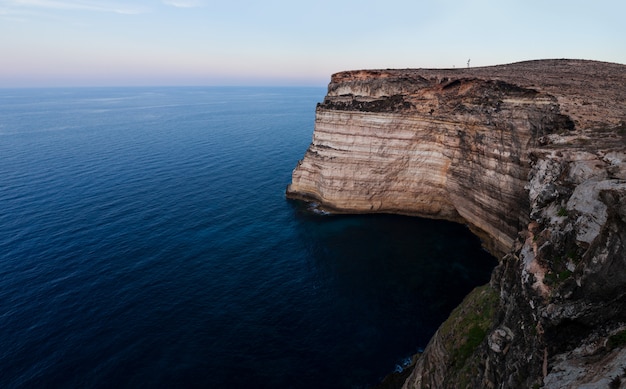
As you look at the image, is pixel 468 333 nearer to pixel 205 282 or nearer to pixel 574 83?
pixel 205 282

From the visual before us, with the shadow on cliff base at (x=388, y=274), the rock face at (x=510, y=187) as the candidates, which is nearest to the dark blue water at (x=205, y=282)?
the shadow on cliff base at (x=388, y=274)

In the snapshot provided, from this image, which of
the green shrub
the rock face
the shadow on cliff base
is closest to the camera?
the green shrub

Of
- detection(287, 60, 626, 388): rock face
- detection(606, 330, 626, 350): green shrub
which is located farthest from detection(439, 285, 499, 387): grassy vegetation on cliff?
detection(606, 330, 626, 350): green shrub

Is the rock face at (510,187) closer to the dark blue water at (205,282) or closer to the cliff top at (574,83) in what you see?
the cliff top at (574,83)

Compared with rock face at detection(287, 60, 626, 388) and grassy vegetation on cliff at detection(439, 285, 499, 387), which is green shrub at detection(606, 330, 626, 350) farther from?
grassy vegetation on cliff at detection(439, 285, 499, 387)

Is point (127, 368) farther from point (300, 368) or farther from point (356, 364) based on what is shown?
point (356, 364)
